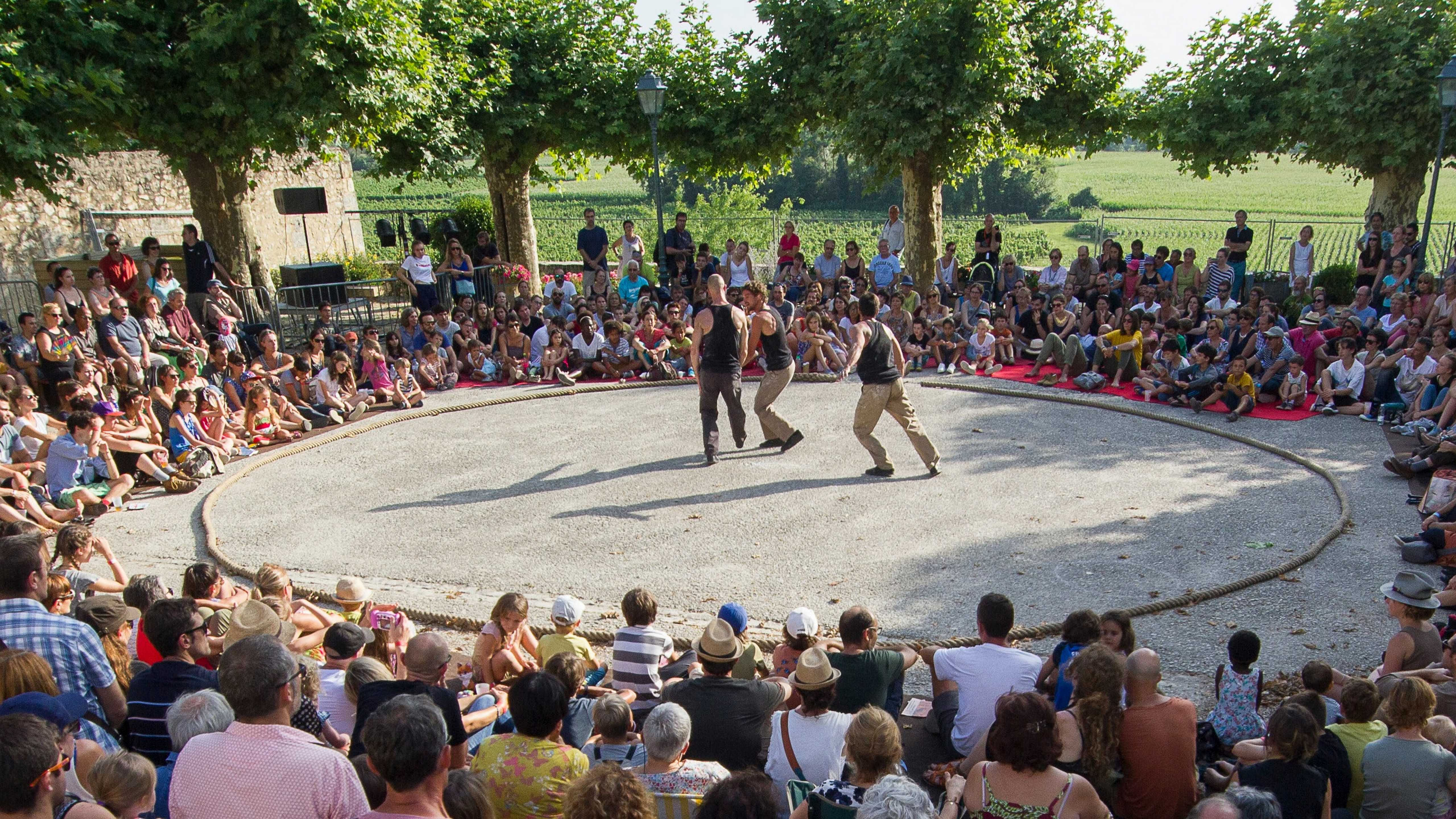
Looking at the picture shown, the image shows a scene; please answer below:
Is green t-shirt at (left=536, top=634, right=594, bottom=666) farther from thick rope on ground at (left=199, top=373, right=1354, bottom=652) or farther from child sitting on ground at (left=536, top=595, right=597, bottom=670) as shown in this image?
thick rope on ground at (left=199, top=373, right=1354, bottom=652)

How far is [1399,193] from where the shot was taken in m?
15.9

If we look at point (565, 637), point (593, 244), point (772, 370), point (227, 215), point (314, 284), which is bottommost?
point (565, 637)

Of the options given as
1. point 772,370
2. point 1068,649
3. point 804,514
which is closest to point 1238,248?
point 772,370

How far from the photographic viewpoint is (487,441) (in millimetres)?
11055

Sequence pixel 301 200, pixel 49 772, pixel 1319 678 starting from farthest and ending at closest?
pixel 301 200 → pixel 1319 678 → pixel 49 772

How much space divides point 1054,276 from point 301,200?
13.9 meters

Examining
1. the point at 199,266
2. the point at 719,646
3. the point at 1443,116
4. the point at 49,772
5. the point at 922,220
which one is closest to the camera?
the point at 49,772

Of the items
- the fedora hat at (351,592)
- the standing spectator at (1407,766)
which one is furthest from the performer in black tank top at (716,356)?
the standing spectator at (1407,766)

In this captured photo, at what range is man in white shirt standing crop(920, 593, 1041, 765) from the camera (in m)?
4.87

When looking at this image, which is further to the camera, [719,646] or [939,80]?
[939,80]

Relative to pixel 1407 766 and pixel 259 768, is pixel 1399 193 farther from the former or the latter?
pixel 259 768

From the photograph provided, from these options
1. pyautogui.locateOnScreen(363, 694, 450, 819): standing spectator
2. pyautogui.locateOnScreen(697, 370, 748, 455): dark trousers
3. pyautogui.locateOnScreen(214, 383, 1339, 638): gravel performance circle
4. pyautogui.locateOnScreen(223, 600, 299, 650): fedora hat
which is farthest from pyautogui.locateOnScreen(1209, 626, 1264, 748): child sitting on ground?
pyautogui.locateOnScreen(697, 370, 748, 455): dark trousers

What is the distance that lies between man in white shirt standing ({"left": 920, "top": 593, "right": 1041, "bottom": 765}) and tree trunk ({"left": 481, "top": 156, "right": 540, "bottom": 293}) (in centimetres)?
1494

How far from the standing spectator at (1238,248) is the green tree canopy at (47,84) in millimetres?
14413
